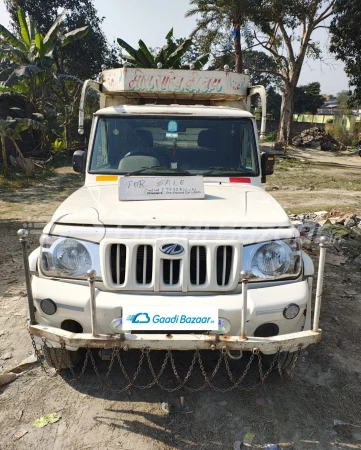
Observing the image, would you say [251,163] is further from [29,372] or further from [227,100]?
[29,372]

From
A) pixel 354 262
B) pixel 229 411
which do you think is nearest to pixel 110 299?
pixel 229 411

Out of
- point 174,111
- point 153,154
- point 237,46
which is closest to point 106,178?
point 153,154

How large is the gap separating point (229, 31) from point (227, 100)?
63.7 ft

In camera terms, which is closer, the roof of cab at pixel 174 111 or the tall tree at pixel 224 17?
the roof of cab at pixel 174 111

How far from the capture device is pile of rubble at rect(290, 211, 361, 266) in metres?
6.59

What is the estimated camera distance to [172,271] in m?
2.87

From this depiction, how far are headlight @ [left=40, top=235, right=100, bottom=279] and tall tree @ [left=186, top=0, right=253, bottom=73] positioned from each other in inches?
809

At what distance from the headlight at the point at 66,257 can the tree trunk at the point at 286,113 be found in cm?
2438

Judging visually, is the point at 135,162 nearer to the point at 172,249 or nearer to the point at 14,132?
the point at 172,249

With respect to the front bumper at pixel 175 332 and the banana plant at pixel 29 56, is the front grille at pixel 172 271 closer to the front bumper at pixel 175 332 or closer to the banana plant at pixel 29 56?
the front bumper at pixel 175 332

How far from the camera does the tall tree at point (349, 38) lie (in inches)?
877

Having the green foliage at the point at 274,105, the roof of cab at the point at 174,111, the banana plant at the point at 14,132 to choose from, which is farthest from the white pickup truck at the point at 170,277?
the green foliage at the point at 274,105

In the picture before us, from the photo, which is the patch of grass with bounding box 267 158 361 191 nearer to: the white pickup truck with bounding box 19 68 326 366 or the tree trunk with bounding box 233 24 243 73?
the tree trunk with bounding box 233 24 243 73

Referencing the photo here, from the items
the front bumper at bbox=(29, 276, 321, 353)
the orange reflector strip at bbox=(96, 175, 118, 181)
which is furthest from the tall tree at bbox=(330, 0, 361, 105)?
the front bumper at bbox=(29, 276, 321, 353)
